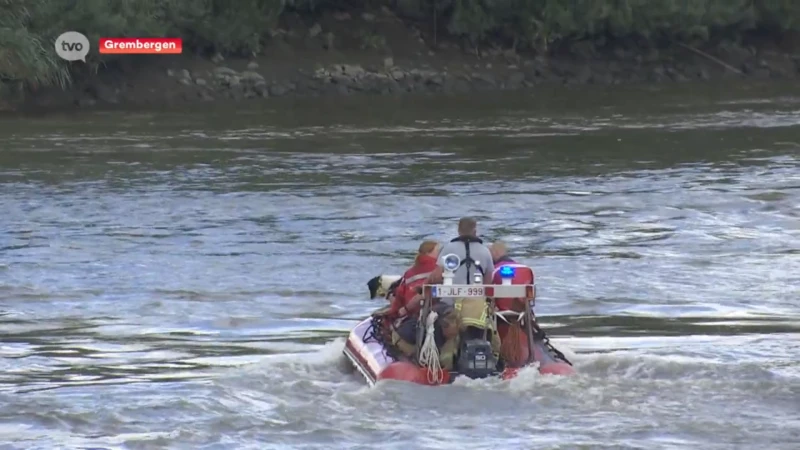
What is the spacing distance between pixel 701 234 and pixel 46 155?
16.2 m

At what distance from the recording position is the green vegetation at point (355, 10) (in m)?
46.7

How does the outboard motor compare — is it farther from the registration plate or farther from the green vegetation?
the green vegetation

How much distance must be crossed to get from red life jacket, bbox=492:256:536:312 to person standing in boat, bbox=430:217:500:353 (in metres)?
0.11

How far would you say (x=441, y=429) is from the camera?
13.2 m

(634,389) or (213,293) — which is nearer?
(634,389)

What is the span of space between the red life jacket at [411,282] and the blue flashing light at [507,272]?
75 centimetres

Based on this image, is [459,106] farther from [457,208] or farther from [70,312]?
[70,312]

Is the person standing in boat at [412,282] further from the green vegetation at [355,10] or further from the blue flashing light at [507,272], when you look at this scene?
the green vegetation at [355,10]

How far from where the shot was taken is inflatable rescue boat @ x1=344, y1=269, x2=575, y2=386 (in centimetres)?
1389

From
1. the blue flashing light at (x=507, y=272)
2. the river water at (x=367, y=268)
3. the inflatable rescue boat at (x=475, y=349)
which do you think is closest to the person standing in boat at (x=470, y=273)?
the inflatable rescue boat at (x=475, y=349)

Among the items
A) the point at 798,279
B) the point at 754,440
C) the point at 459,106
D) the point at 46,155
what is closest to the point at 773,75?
the point at 459,106

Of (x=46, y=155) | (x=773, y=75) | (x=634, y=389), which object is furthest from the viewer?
(x=773, y=75)

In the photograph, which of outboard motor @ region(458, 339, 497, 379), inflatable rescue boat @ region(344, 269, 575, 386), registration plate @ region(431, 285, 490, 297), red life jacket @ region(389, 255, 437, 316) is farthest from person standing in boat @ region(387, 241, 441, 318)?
outboard motor @ region(458, 339, 497, 379)

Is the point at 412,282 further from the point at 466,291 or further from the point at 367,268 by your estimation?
the point at 367,268
